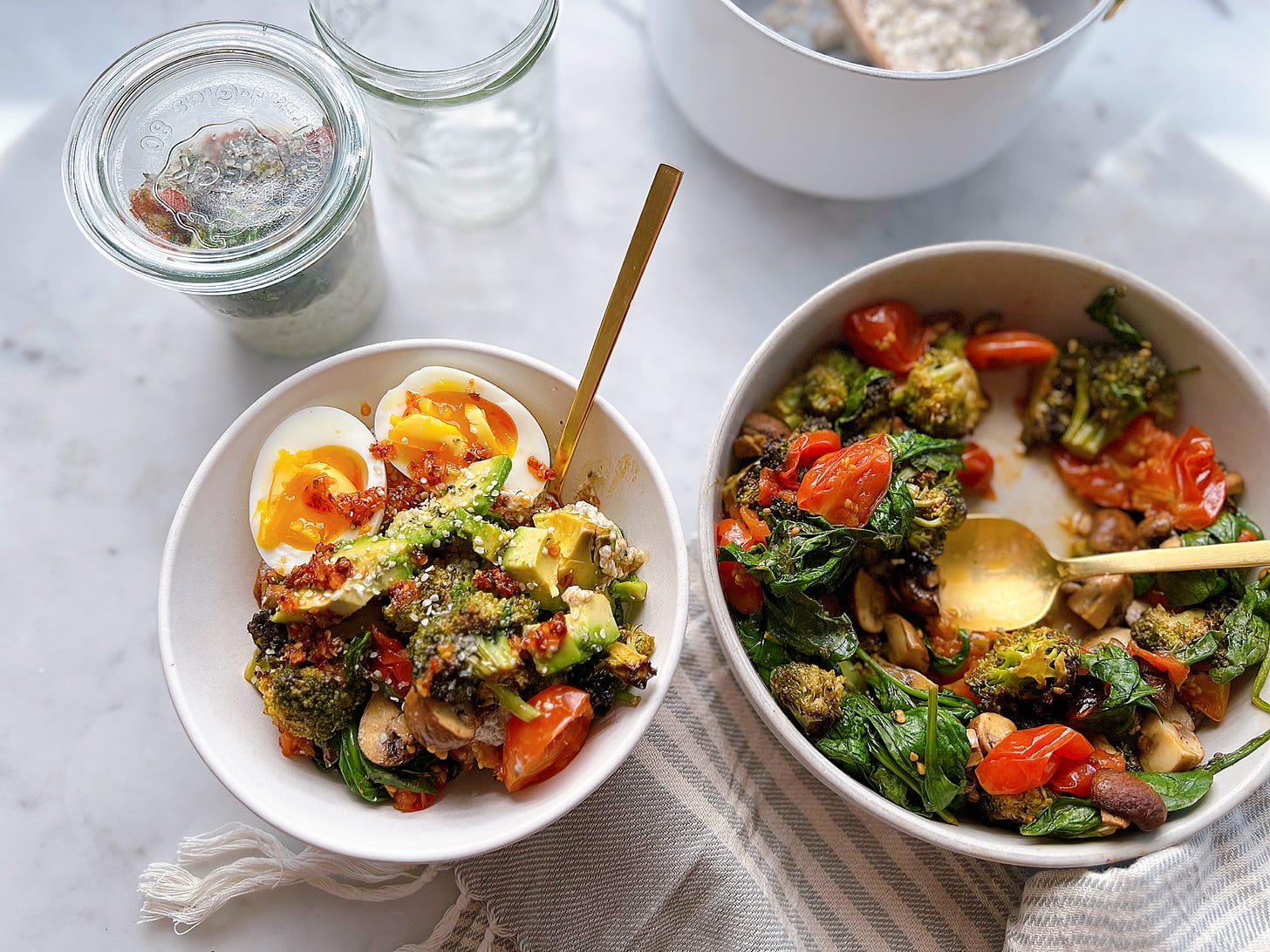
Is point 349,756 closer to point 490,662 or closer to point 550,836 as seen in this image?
point 490,662

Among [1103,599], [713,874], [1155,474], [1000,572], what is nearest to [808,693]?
[713,874]

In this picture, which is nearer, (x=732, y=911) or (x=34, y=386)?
(x=732, y=911)

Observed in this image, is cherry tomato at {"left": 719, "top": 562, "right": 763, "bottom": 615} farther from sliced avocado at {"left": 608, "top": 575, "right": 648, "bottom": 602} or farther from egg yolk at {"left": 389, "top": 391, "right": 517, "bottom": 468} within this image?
egg yolk at {"left": 389, "top": 391, "right": 517, "bottom": 468}

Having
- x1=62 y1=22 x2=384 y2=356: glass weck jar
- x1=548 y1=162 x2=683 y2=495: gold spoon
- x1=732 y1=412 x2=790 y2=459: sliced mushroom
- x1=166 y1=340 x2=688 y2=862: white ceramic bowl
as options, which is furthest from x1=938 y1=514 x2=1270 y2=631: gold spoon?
x1=62 y1=22 x2=384 y2=356: glass weck jar

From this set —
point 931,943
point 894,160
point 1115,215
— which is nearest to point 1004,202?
point 1115,215

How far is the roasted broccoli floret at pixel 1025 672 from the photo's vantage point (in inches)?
70.8

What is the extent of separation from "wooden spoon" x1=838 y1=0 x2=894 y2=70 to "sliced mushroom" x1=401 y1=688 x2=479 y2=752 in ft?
5.11

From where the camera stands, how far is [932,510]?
6.12ft

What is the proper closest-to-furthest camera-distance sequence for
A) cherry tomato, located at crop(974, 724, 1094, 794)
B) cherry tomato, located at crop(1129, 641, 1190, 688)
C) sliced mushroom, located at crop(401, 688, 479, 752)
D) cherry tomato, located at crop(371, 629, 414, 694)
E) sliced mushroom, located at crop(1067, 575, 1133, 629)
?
1. sliced mushroom, located at crop(401, 688, 479, 752)
2. cherry tomato, located at crop(371, 629, 414, 694)
3. cherry tomato, located at crop(974, 724, 1094, 794)
4. cherry tomato, located at crop(1129, 641, 1190, 688)
5. sliced mushroom, located at crop(1067, 575, 1133, 629)

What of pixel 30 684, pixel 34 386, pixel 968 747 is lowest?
pixel 30 684

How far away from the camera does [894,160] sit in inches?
78.3

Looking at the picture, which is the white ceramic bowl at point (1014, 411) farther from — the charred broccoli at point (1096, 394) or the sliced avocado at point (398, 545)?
the sliced avocado at point (398, 545)

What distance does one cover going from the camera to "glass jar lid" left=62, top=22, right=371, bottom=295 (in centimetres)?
165

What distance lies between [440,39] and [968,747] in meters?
1.69
